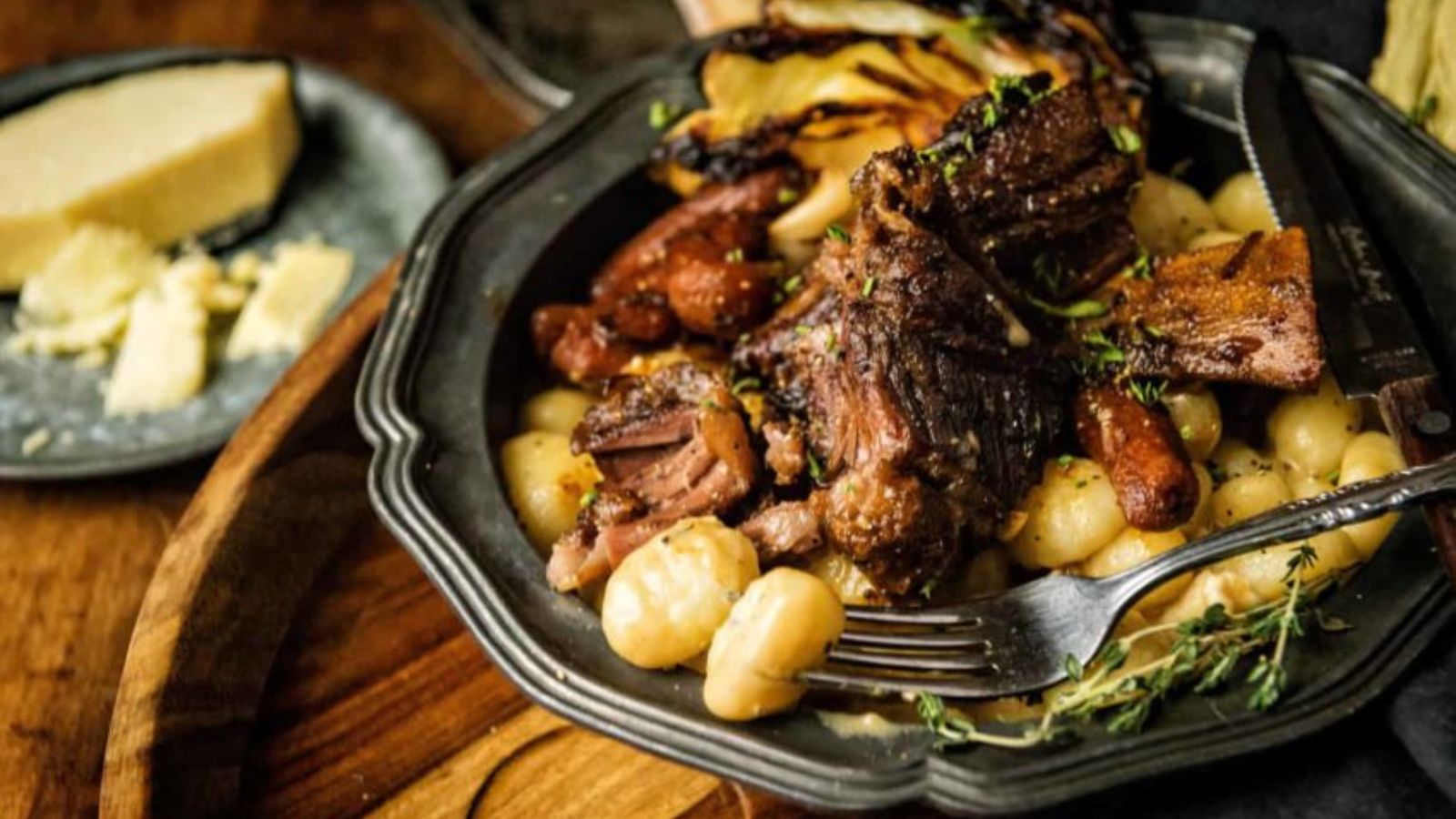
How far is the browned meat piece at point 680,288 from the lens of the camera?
2.79 meters

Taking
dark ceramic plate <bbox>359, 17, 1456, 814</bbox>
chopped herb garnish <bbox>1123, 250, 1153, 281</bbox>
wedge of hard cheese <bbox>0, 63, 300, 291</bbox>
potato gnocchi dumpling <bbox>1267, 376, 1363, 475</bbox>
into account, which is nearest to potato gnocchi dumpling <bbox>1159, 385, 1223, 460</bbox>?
potato gnocchi dumpling <bbox>1267, 376, 1363, 475</bbox>

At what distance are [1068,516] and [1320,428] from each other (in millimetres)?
521

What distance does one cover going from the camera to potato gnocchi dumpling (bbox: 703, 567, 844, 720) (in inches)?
79.8

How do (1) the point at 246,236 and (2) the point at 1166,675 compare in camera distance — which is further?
(1) the point at 246,236

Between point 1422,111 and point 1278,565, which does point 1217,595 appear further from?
point 1422,111

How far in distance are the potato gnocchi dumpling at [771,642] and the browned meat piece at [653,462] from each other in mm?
340

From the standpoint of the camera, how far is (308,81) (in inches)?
169

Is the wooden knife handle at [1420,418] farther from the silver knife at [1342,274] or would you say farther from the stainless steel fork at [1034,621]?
the stainless steel fork at [1034,621]

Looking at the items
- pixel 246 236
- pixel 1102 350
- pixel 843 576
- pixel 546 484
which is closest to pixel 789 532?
pixel 843 576

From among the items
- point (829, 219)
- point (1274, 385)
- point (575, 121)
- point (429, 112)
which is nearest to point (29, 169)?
point (429, 112)

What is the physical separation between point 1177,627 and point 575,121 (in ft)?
6.02

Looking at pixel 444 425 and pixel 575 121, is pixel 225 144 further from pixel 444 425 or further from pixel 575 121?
pixel 444 425

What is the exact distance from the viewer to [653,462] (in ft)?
8.34

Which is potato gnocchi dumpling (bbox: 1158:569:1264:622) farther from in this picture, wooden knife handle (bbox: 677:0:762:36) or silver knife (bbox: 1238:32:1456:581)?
wooden knife handle (bbox: 677:0:762:36)
